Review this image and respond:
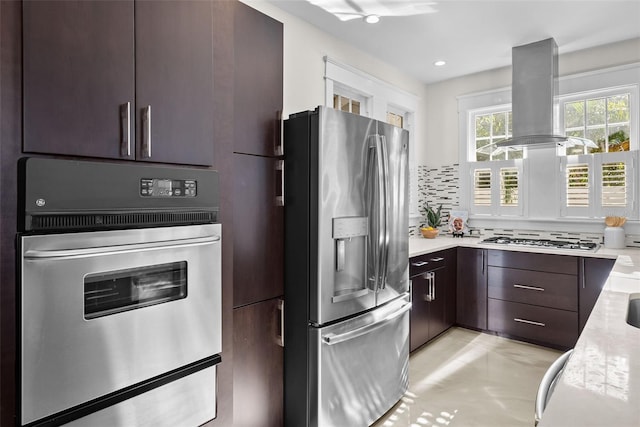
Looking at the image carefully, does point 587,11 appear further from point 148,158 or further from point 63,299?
point 63,299

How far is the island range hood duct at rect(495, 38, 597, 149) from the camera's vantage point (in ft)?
11.2

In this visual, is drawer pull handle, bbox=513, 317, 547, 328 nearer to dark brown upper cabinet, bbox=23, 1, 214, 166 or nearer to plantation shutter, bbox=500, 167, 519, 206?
plantation shutter, bbox=500, 167, 519, 206

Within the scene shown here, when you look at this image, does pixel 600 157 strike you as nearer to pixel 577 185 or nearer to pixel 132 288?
pixel 577 185

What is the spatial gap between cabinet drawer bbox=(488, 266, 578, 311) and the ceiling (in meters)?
2.05

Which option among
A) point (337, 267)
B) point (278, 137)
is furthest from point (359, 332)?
point (278, 137)

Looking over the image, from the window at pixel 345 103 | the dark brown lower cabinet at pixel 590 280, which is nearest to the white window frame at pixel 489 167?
the dark brown lower cabinet at pixel 590 280

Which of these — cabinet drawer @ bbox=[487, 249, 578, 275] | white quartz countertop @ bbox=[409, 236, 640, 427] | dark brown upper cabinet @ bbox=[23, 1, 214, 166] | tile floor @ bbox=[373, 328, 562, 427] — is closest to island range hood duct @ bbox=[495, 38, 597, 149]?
cabinet drawer @ bbox=[487, 249, 578, 275]

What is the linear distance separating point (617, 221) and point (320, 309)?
306cm

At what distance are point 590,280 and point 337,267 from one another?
2.39 meters

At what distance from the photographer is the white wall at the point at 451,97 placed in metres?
3.70

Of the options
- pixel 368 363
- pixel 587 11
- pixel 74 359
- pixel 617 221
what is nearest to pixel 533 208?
pixel 617 221

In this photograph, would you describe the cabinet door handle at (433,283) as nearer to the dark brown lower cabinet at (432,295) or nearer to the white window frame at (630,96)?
the dark brown lower cabinet at (432,295)

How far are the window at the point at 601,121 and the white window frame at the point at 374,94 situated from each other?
1.51m

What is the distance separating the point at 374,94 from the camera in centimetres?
375
